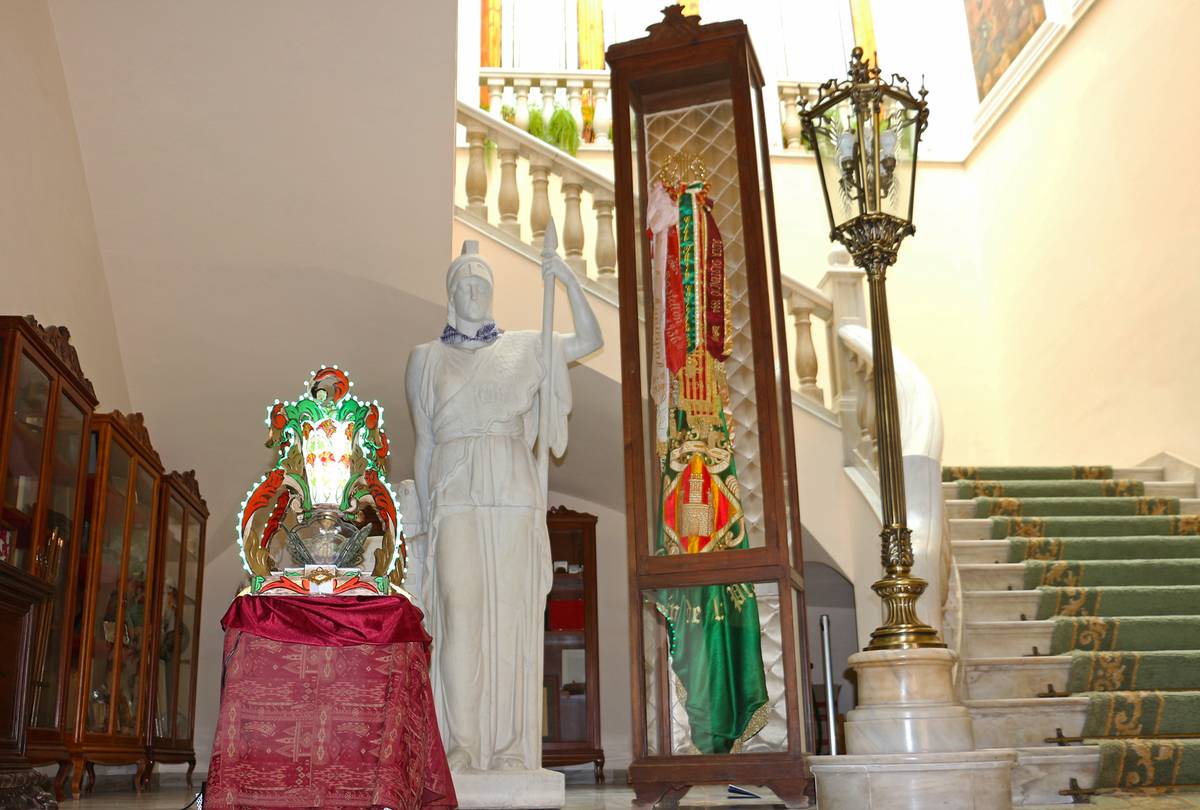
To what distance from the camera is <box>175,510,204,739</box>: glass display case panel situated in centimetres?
661

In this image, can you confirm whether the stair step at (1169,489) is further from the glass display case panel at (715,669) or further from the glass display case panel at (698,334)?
the glass display case panel at (715,669)

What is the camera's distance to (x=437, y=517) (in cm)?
421

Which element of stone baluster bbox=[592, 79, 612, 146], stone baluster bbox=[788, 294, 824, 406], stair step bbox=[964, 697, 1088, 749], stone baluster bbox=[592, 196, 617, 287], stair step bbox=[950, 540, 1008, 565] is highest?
stone baluster bbox=[592, 79, 612, 146]

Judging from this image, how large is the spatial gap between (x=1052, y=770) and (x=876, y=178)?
2.17m

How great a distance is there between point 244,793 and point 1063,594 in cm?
377

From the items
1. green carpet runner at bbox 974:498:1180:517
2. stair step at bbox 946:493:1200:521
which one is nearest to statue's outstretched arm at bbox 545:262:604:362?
stair step at bbox 946:493:1200:521

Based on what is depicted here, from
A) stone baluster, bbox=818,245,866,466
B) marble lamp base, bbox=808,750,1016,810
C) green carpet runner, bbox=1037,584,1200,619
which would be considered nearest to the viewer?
marble lamp base, bbox=808,750,1016,810

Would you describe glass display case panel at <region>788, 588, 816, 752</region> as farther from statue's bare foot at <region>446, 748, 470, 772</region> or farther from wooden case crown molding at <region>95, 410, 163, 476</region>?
wooden case crown molding at <region>95, 410, 163, 476</region>

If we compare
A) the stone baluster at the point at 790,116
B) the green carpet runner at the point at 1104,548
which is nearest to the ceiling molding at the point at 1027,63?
the stone baluster at the point at 790,116

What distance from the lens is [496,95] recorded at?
350 inches

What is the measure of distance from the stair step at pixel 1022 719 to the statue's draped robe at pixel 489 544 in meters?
1.70

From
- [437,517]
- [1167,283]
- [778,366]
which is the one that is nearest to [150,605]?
[437,517]

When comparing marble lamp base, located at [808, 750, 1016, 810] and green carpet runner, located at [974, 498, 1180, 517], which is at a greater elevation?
green carpet runner, located at [974, 498, 1180, 517]

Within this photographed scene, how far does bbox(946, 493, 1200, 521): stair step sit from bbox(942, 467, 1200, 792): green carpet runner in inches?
1.3
